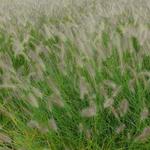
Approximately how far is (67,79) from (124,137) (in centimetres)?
49

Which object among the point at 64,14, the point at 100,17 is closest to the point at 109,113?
the point at 100,17

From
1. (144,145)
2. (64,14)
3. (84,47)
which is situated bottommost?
(64,14)

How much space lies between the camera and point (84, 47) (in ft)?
8.69

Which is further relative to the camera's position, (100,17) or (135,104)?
(100,17)

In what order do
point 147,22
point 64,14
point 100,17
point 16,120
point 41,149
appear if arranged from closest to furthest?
point 41,149 < point 16,120 < point 147,22 < point 100,17 < point 64,14

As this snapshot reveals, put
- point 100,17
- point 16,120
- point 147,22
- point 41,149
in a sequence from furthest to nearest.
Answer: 1. point 100,17
2. point 147,22
3. point 16,120
4. point 41,149

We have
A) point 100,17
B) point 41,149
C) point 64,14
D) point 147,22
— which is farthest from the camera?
point 64,14

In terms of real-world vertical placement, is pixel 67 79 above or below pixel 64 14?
above

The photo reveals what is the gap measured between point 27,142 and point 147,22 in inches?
52.8

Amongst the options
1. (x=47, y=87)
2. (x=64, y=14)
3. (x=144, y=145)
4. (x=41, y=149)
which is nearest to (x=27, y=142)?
(x=41, y=149)

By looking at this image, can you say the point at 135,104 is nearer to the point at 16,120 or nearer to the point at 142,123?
the point at 142,123

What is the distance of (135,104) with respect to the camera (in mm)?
2551

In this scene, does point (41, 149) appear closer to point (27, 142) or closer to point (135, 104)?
point (27, 142)

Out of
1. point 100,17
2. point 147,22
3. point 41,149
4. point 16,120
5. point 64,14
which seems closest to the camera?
point 41,149
